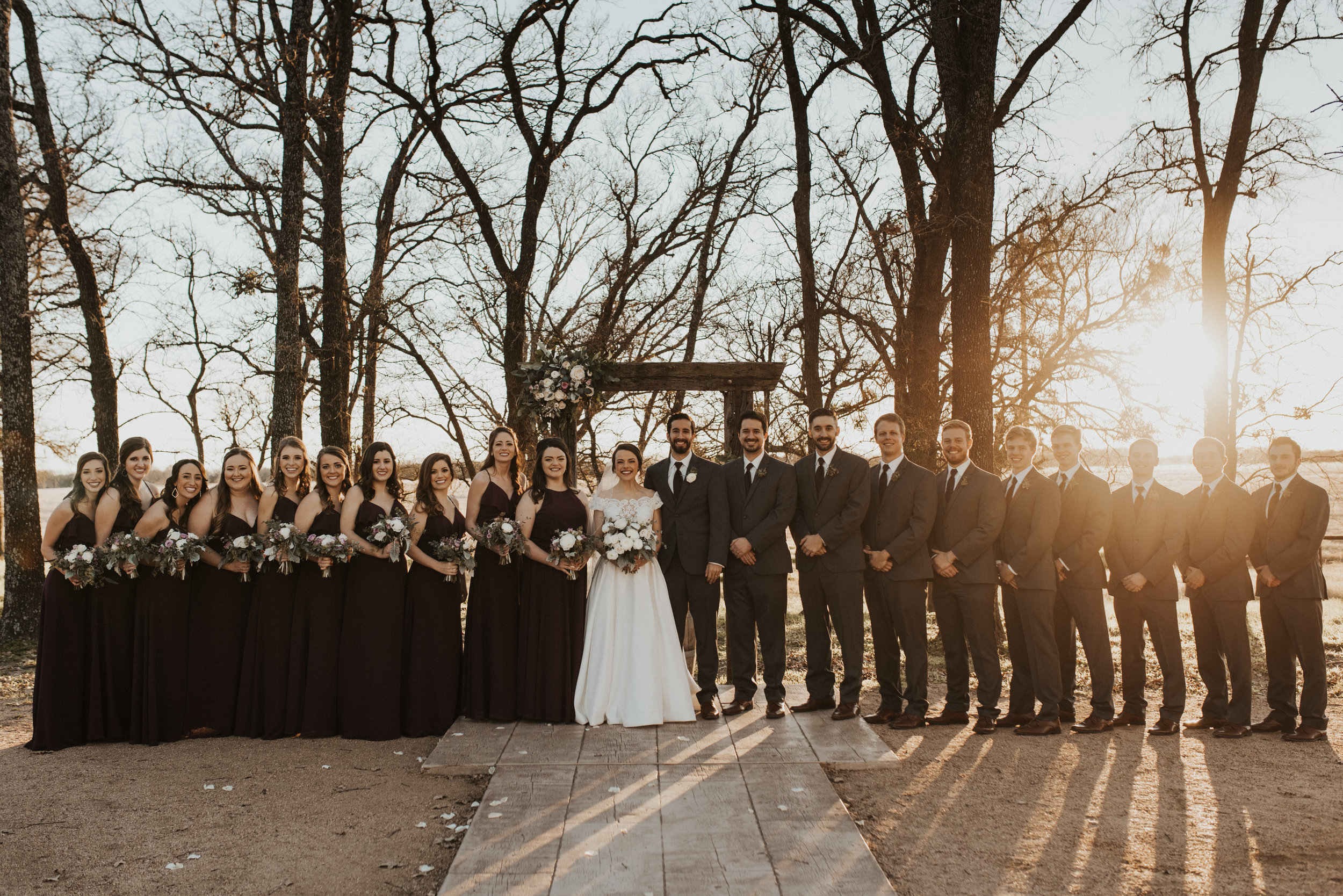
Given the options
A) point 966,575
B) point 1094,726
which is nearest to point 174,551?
point 966,575

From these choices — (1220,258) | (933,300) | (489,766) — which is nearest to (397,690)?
(489,766)

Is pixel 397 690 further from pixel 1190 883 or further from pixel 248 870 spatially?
pixel 1190 883

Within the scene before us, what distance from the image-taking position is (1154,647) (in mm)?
6434

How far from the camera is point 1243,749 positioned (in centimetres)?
591

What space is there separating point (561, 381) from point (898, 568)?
322cm

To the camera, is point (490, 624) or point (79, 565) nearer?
point (79, 565)

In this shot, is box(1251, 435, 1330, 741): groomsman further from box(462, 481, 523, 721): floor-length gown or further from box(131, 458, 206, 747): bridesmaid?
box(131, 458, 206, 747): bridesmaid

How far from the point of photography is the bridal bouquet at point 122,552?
6.00 meters

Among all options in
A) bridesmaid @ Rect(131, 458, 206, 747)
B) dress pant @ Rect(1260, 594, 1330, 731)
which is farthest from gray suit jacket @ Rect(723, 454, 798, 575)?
bridesmaid @ Rect(131, 458, 206, 747)

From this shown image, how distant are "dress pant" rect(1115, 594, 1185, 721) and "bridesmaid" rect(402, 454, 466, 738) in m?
4.80

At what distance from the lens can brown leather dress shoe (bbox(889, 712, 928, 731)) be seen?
6.41m

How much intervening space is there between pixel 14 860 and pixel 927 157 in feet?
36.3

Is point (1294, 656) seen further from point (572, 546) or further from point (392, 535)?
point (392, 535)

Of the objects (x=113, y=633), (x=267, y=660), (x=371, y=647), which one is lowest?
(x=267, y=660)
